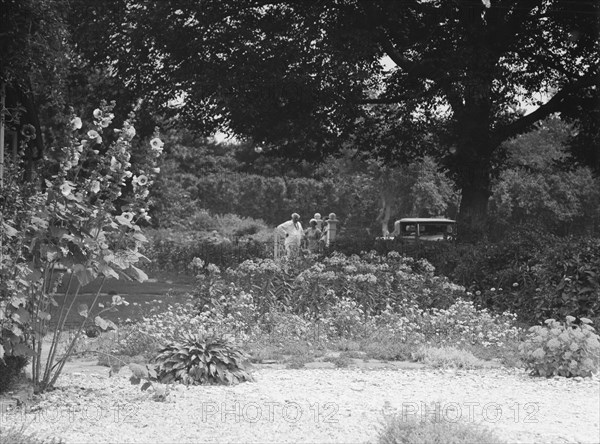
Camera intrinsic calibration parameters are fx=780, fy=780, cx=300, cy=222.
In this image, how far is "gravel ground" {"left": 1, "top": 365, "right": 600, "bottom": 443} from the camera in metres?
4.19

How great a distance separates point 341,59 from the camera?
47.7 feet

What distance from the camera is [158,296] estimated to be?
13.1 meters

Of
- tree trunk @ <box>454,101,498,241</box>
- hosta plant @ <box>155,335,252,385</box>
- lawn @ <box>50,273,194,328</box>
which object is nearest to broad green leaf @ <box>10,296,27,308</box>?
hosta plant @ <box>155,335,252,385</box>

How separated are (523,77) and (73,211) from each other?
580 inches

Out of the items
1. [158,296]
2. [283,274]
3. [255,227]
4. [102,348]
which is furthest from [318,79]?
[255,227]

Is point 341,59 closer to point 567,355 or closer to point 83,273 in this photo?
point 567,355

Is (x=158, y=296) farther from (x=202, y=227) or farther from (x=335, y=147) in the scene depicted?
(x=202, y=227)

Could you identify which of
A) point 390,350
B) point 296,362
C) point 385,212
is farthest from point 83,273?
point 385,212

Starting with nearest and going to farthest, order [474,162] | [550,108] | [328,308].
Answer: [328,308]
[474,162]
[550,108]

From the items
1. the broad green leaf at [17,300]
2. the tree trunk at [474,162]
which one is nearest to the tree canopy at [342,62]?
the tree trunk at [474,162]

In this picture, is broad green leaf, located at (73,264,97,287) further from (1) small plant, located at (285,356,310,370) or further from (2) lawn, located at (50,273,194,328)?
(2) lawn, located at (50,273,194,328)

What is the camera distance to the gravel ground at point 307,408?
419cm

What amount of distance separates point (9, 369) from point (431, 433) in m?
2.94

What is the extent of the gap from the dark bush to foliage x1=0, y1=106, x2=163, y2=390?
0.33ft
